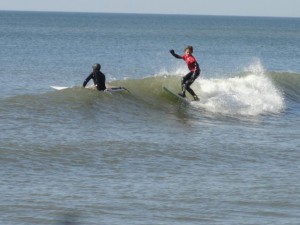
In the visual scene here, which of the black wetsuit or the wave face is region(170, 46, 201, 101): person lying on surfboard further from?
the black wetsuit

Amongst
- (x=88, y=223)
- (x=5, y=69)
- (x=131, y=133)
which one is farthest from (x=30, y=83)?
(x=88, y=223)

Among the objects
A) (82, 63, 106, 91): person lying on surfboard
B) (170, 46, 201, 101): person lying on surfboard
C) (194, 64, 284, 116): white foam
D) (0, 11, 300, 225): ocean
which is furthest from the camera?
(194, 64, 284, 116): white foam

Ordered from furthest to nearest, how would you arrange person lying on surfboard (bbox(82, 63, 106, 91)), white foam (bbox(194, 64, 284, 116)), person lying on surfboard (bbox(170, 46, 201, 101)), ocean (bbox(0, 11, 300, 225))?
white foam (bbox(194, 64, 284, 116)), person lying on surfboard (bbox(170, 46, 201, 101)), person lying on surfboard (bbox(82, 63, 106, 91)), ocean (bbox(0, 11, 300, 225))

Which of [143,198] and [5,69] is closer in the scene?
[143,198]

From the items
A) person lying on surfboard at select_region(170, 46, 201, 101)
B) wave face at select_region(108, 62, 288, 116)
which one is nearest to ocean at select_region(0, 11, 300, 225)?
wave face at select_region(108, 62, 288, 116)

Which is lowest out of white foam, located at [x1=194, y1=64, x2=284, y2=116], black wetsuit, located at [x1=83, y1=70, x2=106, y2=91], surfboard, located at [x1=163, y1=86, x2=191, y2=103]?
white foam, located at [x1=194, y1=64, x2=284, y2=116]

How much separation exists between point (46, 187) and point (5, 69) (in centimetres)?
2589

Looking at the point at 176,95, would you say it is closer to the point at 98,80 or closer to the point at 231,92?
the point at 231,92

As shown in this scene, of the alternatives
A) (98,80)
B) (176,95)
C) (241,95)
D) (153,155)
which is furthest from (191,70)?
(153,155)

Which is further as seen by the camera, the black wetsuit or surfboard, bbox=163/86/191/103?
surfboard, bbox=163/86/191/103

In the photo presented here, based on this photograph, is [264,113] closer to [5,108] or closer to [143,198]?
[5,108]

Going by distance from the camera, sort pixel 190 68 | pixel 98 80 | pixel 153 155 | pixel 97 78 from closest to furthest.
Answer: pixel 153 155, pixel 97 78, pixel 98 80, pixel 190 68

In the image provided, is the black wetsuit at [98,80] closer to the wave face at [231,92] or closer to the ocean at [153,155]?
the ocean at [153,155]

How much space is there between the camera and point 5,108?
20.4 m
